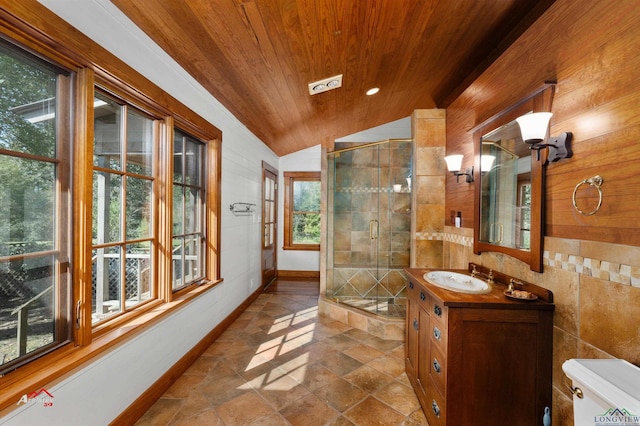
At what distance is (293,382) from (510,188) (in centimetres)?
211

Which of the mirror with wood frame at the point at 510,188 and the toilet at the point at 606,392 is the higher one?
the mirror with wood frame at the point at 510,188

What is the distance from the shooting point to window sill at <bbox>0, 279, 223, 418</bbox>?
993 millimetres

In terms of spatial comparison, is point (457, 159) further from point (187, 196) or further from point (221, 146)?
A: point (187, 196)

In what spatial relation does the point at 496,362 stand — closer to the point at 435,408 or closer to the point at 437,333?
the point at 437,333

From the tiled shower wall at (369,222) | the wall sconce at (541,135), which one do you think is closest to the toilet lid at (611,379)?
the wall sconce at (541,135)

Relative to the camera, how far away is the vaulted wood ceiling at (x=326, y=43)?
147cm

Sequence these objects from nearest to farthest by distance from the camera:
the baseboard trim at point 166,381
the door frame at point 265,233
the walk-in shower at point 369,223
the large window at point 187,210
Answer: the baseboard trim at point 166,381 < the large window at point 187,210 < the walk-in shower at point 369,223 < the door frame at point 265,233

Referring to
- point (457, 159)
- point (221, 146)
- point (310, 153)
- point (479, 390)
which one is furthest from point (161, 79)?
point (310, 153)

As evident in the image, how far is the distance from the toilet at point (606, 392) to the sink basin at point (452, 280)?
0.68 m

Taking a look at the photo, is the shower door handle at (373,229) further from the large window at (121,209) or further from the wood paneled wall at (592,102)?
the large window at (121,209)

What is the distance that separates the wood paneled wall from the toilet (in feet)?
1.57

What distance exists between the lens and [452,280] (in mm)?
1982

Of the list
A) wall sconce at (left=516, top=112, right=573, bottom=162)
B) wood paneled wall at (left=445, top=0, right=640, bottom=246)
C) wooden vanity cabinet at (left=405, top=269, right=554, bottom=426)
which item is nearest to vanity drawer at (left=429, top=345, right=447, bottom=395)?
wooden vanity cabinet at (left=405, top=269, right=554, bottom=426)

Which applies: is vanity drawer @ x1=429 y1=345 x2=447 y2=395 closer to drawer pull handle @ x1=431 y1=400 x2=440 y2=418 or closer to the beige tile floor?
drawer pull handle @ x1=431 y1=400 x2=440 y2=418
